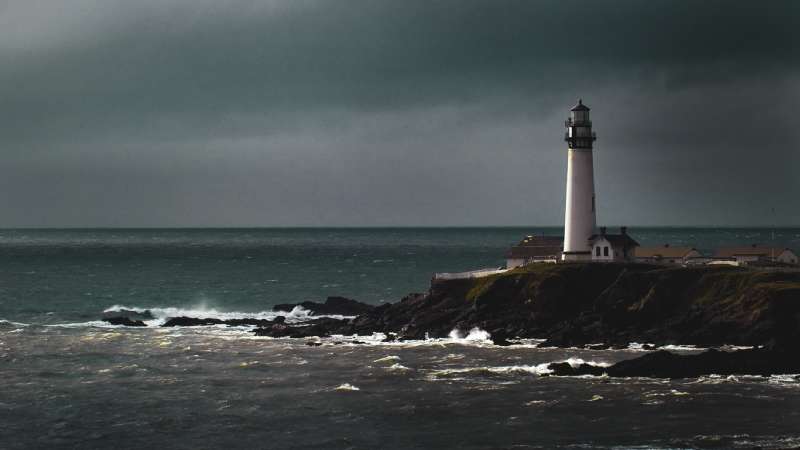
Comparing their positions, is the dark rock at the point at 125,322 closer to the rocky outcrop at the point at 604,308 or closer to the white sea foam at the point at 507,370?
the rocky outcrop at the point at 604,308

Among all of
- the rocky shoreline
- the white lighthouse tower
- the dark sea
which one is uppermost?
the white lighthouse tower

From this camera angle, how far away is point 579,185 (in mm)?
89875

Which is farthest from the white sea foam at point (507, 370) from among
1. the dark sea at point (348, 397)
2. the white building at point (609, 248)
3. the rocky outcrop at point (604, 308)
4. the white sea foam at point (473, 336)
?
the white building at point (609, 248)

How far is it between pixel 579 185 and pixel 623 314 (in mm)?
18122

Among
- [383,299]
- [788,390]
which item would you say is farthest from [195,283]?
[788,390]

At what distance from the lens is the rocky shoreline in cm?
5878

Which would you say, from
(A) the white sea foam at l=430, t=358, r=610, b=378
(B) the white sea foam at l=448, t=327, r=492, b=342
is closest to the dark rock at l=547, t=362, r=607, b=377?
(A) the white sea foam at l=430, t=358, r=610, b=378

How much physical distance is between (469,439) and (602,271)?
3991 cm

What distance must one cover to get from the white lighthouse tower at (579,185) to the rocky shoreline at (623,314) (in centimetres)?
626

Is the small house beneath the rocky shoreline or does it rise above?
above

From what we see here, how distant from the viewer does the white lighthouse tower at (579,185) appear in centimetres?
8950

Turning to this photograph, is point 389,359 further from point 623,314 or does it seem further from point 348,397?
point 623,314

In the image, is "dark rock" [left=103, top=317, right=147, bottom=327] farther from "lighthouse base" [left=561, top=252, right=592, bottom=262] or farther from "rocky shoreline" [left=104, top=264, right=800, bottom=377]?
"lighthouse base" [left=561, top=252, right=592, bottom=262]

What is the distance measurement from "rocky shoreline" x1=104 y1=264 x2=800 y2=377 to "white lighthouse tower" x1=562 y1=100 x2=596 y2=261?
626 centimetres
